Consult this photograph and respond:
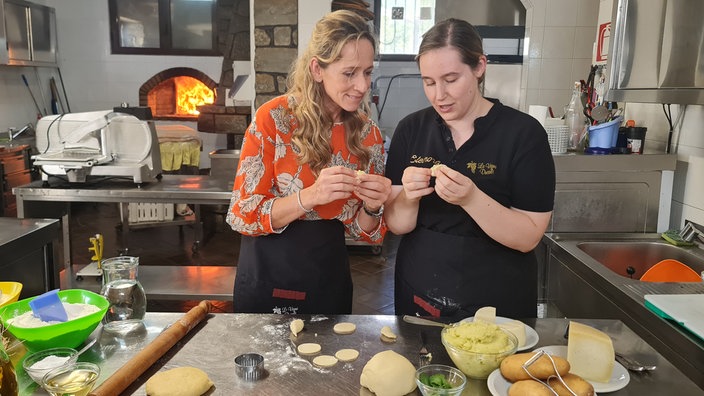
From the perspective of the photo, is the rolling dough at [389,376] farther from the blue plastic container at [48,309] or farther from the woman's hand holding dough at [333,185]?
the blue plastic container at [48,309]

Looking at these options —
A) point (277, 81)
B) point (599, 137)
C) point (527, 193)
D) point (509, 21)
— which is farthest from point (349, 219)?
point (509, 21)

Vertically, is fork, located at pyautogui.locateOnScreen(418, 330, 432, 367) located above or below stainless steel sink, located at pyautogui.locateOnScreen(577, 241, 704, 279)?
above

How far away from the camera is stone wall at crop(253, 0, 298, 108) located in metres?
5.00

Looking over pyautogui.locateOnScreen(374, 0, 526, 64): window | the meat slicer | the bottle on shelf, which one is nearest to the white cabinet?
the meat slicer

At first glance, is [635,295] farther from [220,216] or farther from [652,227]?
[220,216]

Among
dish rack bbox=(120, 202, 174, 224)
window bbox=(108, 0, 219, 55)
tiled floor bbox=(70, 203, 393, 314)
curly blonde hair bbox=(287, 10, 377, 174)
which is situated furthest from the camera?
window bbox=(108, 0, 219, 55)

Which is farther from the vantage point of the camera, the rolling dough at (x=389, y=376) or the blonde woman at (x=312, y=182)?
the blonde woman at (x=312, y=182)

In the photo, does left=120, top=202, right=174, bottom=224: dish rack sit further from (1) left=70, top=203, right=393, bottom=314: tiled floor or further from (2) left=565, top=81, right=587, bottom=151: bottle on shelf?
(2) left=565, top=81, right=587, bottom=151: bottle on shelf

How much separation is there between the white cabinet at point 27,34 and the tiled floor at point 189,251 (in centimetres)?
207

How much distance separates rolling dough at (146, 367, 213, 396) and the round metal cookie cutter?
3.4 inches

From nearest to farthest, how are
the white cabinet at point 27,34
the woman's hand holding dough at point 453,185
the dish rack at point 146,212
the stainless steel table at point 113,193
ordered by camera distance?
the woman's hand holding dough at point 453,185, the stainless steel table at point 113,193, the dish rack at point 146,212, the white cabinet at point 27,34

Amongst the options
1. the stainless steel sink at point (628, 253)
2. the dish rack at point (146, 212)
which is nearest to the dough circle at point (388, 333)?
the stainless steel sink at point (628, 253)

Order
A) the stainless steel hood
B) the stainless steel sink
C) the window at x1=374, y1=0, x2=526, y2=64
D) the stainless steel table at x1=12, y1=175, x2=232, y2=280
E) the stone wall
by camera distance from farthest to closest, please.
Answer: the window at x1=374, y1=0, x2=526, y2=64 < the stone wall < the stainless steel table at x1=12, y1=175, x2=232, y2=280 < the stainless steel sink < the stainless steel hood

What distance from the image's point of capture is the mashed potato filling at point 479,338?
141cm
